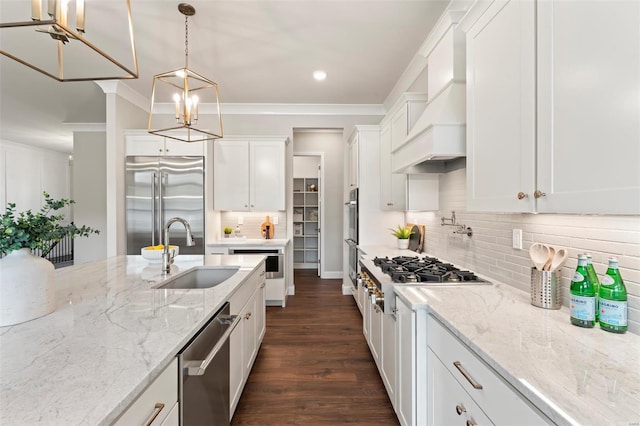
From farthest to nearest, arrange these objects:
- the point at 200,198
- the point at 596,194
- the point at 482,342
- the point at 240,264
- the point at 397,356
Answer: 1. the point at 200,198
2. the point at 240,264
3. the point at 397,356
4. the point at 482,342
5. the point at 596,194

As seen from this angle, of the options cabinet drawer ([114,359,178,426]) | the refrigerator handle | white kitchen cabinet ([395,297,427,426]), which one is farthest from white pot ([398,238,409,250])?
the refrigerator handle

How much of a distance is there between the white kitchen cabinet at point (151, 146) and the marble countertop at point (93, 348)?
2695 millimetres

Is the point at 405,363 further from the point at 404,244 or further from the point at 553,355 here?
the point at 404,244

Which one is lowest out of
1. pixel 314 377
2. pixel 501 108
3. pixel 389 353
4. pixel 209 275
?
pixel 314 377

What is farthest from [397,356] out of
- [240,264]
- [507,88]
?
[507,88]

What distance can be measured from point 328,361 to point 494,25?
257cm

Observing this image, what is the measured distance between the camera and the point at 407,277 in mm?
1926

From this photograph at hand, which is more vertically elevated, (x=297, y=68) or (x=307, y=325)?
(x=297, y=68)

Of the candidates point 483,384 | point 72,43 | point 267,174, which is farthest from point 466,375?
point 72,43

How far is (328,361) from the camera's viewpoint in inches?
104

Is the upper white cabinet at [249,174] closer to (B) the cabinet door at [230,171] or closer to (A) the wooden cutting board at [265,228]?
(B) the cabinet door at [230,171]

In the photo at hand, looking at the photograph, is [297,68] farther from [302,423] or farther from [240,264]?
[302,423]

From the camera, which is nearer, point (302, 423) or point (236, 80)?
point (302, 423)

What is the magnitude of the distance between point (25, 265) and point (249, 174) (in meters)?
3.33
